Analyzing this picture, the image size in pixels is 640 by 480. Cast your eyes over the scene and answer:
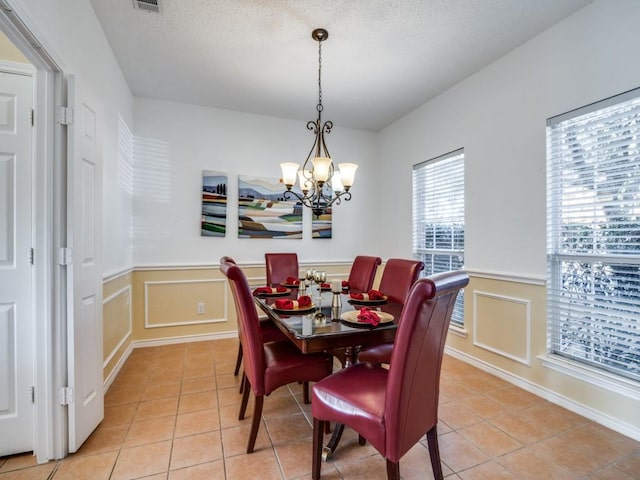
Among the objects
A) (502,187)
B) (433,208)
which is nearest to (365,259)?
(433,208)

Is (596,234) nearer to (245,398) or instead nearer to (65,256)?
(245,398)

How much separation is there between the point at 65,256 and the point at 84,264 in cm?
14

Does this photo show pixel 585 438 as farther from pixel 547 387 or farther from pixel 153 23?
pixel 153 23

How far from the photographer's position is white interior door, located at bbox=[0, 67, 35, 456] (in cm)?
162

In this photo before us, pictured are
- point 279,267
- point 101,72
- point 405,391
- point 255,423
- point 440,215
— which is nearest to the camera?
point 405,391

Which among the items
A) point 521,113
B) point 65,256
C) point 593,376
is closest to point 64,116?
point 65,256

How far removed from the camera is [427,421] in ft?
4.56

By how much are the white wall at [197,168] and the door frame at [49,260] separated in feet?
6.17

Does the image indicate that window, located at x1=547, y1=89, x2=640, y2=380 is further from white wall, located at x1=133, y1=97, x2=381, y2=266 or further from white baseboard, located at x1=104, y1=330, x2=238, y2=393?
white baseboard, located at x1=104, y1=330, x2=238, y2=393

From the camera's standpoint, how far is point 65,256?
162cm

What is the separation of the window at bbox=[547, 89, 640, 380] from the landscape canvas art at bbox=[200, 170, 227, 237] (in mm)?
3279

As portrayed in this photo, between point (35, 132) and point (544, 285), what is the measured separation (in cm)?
346

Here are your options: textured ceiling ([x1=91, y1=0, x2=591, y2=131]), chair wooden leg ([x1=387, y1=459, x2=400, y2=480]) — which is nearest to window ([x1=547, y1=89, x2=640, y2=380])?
textured ceiling ([x1=91, y1=0, x2=591, y2=131])

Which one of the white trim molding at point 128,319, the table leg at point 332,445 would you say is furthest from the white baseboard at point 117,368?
the table leg at point 332,445
